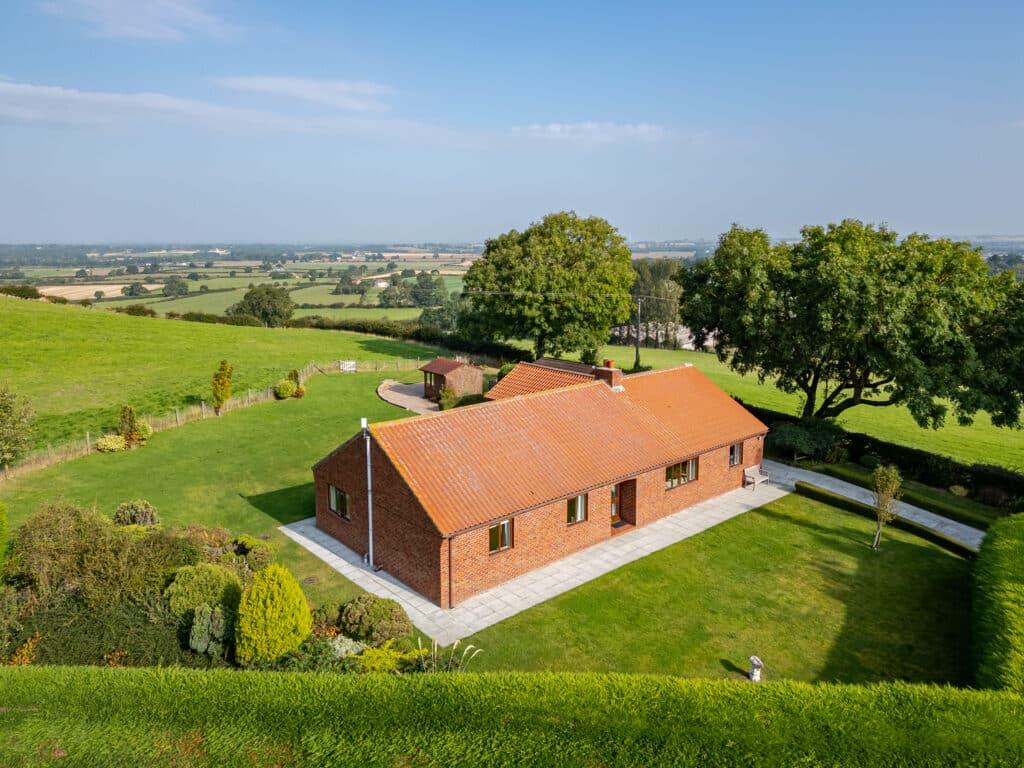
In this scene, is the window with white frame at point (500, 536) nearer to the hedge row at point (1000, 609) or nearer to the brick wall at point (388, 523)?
the brick wall at point (388, 523)

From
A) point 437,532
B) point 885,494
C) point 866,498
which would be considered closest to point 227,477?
point 437,532

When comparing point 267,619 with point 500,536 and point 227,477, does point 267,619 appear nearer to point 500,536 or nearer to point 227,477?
point 500,536

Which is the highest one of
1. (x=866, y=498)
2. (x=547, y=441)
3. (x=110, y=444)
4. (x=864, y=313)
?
(x=864, y=313)

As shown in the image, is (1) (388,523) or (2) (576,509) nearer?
(1) (388,523)

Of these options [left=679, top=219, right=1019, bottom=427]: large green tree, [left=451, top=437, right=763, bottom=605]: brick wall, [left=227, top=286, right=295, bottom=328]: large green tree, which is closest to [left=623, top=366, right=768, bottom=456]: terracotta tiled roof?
[left=451, top=437, right=763, bottom=605]: brick wall

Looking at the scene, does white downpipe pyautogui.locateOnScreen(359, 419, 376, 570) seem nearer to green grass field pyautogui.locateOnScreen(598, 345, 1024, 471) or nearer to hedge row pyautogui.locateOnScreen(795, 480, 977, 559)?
hedge row pyautogui.locateOnScreen(795, 480, 977, 559)

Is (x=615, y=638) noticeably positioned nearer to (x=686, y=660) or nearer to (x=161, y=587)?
(x=686, y=660)

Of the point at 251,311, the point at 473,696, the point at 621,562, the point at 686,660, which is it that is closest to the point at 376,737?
the point at 473,696
